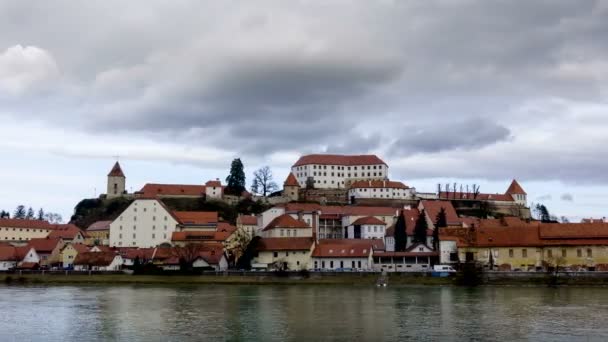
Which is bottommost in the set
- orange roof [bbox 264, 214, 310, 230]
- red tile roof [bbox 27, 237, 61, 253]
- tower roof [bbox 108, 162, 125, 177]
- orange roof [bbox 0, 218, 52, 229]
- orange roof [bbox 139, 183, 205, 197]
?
red tile roof [bbox 27, 237, 61, 253]

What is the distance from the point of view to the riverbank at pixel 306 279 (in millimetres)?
53162

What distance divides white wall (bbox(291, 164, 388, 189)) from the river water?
64.9 m

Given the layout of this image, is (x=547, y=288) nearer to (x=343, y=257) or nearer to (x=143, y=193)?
(x=343, y=257)

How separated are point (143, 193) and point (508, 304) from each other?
67.5 m

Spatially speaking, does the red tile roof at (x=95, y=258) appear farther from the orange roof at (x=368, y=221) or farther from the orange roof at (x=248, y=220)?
the orange roof at (x=368, y=221)

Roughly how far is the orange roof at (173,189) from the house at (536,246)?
45.0m

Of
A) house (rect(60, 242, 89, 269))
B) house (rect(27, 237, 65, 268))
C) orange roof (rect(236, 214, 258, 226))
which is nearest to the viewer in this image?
house (rect(60, 242, 89, 269))

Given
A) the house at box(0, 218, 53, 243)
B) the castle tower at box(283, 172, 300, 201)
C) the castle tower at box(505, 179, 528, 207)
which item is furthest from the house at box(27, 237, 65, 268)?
the castle tower at box(505, 179, 528, 207)

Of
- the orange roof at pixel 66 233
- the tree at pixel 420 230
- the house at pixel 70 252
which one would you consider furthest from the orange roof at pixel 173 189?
the tree at pixel 420 230

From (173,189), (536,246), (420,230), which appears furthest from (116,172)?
(536,246)

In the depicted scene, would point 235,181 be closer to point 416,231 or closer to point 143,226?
point 143,226

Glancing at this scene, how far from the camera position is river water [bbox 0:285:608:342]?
25.7m

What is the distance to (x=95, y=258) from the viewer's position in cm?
6794

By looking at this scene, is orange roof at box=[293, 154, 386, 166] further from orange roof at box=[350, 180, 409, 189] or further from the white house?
the white house
